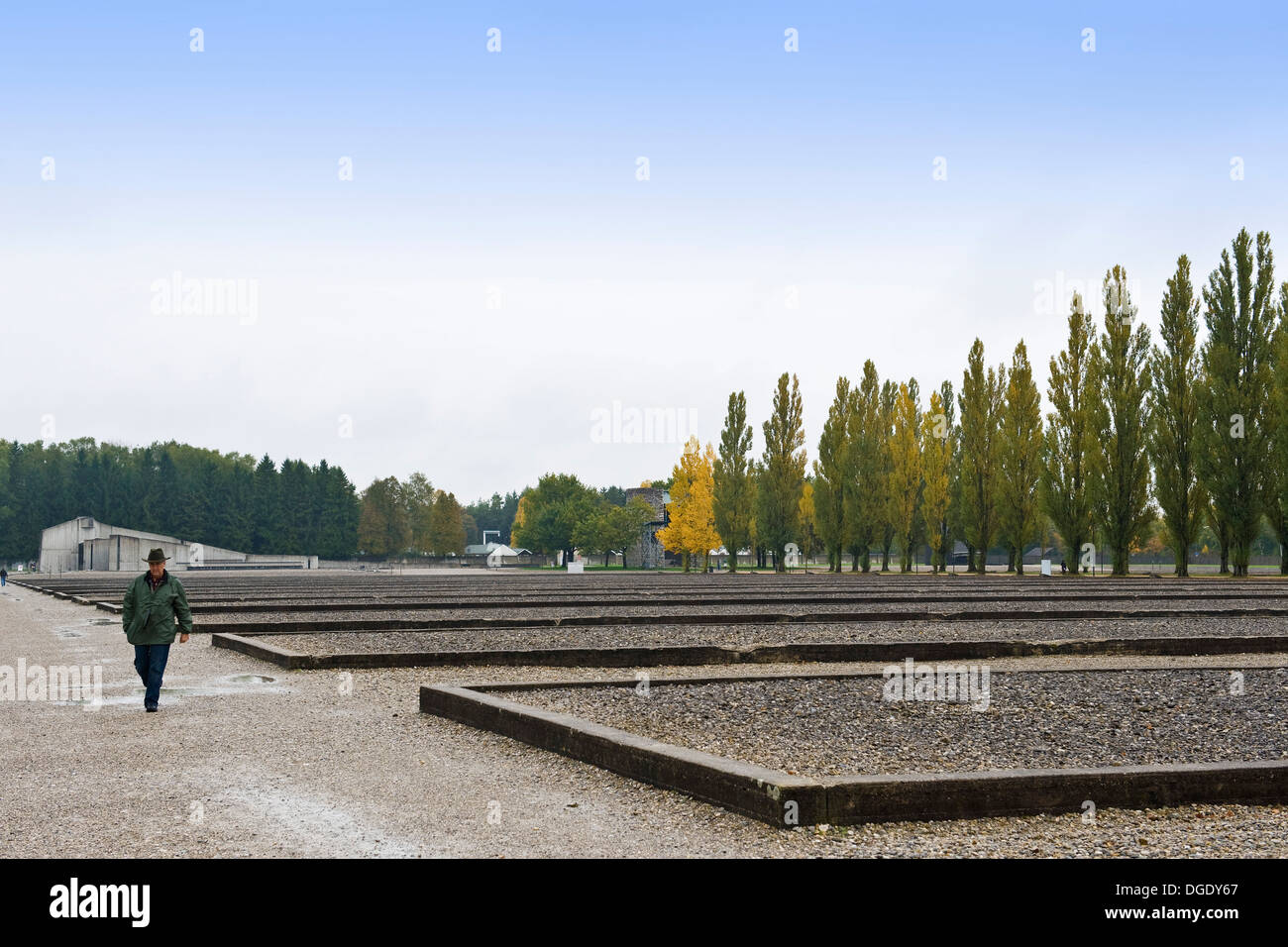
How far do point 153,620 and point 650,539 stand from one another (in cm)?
9187

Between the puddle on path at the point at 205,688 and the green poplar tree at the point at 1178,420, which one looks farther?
the green poplar tree at the point at 1178,420

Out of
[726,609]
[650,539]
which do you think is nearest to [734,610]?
[726,609]

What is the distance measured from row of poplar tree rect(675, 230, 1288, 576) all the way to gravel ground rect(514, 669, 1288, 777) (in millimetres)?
38109

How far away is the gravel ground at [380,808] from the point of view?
517 cm

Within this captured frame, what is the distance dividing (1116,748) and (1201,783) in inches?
41.8

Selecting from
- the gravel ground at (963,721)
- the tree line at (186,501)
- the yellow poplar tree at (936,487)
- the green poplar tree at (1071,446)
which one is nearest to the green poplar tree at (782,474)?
the yellow poplar tree at (936,487)

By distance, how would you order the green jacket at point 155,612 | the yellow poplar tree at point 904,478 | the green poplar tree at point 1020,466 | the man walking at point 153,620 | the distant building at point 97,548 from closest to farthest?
1. the man walking at point 153,620
2. the green jacket at point 155,612
3. the green poplar tree at point 1020,466
4. the yellow poplar tree at point 904,478
5. the distant building at point 97,548

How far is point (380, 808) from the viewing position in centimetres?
592

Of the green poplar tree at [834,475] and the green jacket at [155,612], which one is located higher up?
the green poplar tree at [834,475]

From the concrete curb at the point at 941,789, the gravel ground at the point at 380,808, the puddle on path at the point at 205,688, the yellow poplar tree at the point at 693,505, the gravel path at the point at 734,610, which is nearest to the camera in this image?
the gravel ground at the point at 380,808

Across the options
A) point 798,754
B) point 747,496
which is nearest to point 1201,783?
point 798,754

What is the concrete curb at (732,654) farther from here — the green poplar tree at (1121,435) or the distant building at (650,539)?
the distant building at (650,539)

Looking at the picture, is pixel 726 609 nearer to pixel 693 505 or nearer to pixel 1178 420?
pixel 1178 420

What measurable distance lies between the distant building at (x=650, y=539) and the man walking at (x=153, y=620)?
84539 mm
